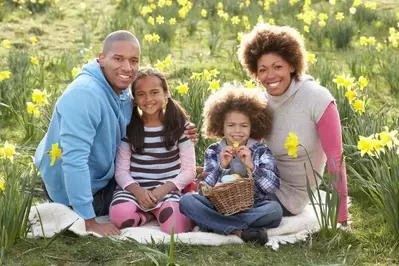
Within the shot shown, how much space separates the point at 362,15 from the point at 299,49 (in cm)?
490

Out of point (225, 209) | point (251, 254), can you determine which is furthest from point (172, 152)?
point (251, 254)

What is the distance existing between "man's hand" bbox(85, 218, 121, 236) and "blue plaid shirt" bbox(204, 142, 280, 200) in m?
0.52

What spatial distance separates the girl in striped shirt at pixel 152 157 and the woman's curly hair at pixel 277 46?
1.65 ft

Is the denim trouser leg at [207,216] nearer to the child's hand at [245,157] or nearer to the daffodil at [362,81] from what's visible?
the child's hand at [245,157]

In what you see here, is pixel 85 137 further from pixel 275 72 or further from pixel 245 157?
pixel 275 72

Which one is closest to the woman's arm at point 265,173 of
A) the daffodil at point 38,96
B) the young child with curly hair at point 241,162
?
the young child with curly hair at point 241,162

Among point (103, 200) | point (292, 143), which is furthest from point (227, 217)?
point (103, 200)

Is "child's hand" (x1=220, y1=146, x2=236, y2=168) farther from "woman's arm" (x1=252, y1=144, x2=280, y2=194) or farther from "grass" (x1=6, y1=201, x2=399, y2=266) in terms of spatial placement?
"grass" (x1=6, y1=201, x2=399, y2=266)

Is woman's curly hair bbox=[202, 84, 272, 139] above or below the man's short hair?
below

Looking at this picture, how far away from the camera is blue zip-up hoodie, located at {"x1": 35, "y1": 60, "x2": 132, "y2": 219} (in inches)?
141

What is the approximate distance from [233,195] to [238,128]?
39cm

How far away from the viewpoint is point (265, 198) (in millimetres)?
3742

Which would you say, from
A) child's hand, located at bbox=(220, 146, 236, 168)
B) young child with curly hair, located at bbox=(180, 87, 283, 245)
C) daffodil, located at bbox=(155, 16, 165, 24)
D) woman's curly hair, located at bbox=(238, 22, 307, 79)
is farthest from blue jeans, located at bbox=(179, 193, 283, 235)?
daffodil, located at bbox=(155, 16, 165, 24)

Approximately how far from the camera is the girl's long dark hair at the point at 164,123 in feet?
12.8
